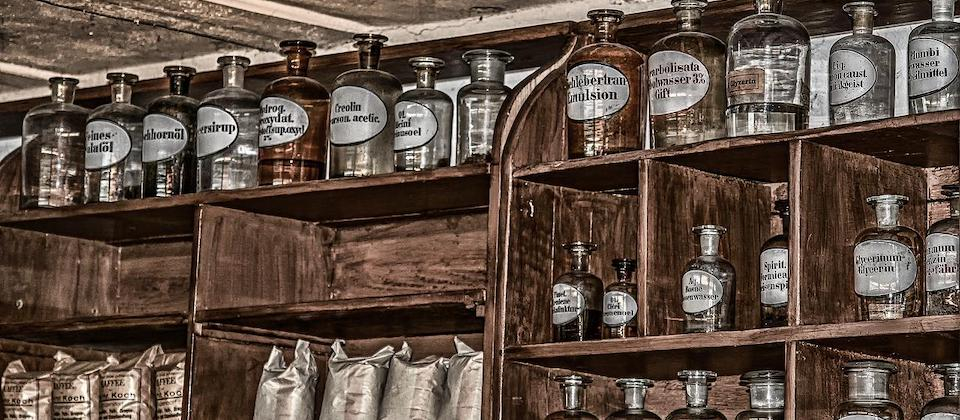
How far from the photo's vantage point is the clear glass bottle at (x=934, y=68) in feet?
6.84

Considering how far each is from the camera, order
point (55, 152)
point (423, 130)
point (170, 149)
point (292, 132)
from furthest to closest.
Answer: point (55, 152) < point (170, 149) < point (292, 132) < point (423, 130)

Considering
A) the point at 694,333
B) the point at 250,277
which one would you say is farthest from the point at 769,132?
the point at 250,277

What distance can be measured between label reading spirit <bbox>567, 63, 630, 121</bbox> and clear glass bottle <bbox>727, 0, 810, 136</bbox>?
177mm

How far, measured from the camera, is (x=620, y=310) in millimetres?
2332

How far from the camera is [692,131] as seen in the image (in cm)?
229

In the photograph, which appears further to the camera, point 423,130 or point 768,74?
point 423,130

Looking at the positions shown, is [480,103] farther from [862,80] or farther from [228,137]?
[862,80]

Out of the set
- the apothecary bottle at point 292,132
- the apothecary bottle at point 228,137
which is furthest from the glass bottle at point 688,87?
the apothecary bottle at point 228,137

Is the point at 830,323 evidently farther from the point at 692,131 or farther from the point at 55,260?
the point at 55,260

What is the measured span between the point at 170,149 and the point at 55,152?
300mm

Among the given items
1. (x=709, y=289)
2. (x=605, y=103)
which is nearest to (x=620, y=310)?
(x=709, y=289)

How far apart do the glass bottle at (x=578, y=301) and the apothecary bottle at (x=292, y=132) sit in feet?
1.70

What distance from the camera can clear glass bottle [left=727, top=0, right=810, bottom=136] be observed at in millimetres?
2207

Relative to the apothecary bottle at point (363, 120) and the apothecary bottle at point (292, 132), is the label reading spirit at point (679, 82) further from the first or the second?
the apothecary bottle at point (292, 132)
